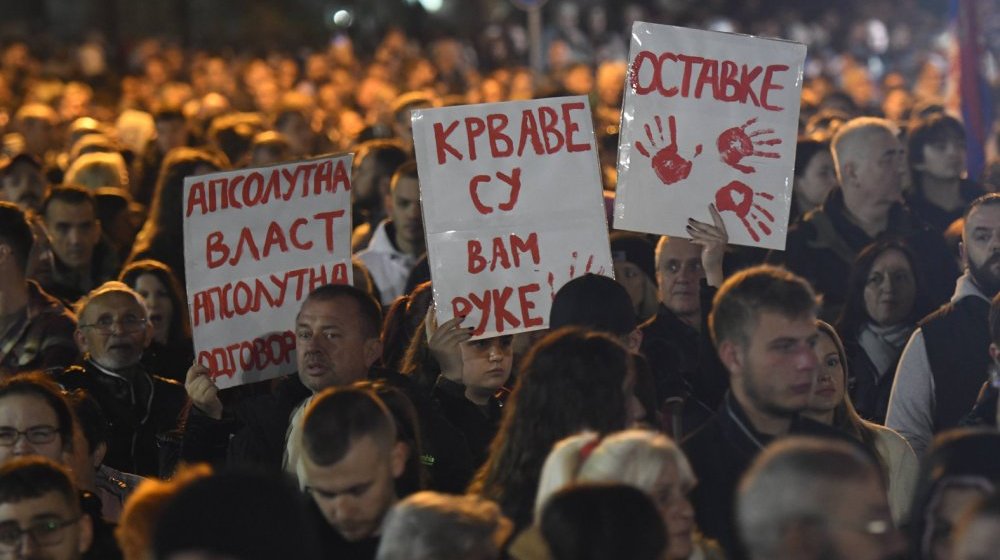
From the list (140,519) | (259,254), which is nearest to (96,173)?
(259,254)

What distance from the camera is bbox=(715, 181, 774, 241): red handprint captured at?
302 inches

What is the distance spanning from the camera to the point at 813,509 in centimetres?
407

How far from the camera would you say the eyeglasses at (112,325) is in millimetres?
7672

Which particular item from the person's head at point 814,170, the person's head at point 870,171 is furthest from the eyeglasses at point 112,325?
the person's head at point 814,170

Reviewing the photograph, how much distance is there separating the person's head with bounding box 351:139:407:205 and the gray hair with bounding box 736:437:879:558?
6932 mm

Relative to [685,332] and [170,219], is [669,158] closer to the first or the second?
[685,332]

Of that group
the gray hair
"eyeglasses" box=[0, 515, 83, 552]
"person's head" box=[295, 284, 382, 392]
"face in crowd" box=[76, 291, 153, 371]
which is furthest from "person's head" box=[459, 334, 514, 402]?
the gray hair

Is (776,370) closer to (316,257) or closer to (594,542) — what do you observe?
(594,542)

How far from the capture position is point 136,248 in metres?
10.2

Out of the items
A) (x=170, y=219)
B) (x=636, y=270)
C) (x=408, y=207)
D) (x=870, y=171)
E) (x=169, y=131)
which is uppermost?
(x=169, y=131)

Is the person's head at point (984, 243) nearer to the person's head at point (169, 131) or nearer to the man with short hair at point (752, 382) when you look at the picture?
the man with short hair at point (752, 382)

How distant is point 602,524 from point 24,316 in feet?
15.2

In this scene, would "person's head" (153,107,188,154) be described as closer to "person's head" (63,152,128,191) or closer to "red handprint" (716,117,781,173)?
"person's head" (63,152,128,191)

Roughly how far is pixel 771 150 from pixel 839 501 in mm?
3813
